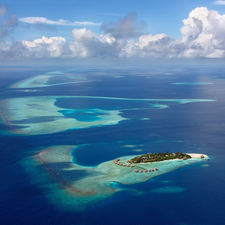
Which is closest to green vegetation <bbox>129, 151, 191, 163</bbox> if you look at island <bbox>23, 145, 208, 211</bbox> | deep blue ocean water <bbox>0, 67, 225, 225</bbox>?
island <bbox>23, 145, 208, 211</bbox>

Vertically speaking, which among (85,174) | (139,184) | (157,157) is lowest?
(139,184)

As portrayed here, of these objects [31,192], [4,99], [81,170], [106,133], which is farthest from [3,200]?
[4,99]

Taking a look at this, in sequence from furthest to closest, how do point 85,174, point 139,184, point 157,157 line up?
point 157,157
point 85,174
point 139,184

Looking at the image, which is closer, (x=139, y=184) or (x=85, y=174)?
(x=139, y=184)

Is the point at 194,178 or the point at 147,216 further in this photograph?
the point at 194,178

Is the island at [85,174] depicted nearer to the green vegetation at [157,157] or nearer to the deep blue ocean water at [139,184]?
the green vegetation at [157,157]

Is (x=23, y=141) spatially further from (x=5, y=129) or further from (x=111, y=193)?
(x=111, y=193)

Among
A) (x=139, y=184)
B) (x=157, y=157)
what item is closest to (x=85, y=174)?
(x=139, y=184)

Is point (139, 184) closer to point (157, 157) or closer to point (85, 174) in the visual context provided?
point (85, 174)
